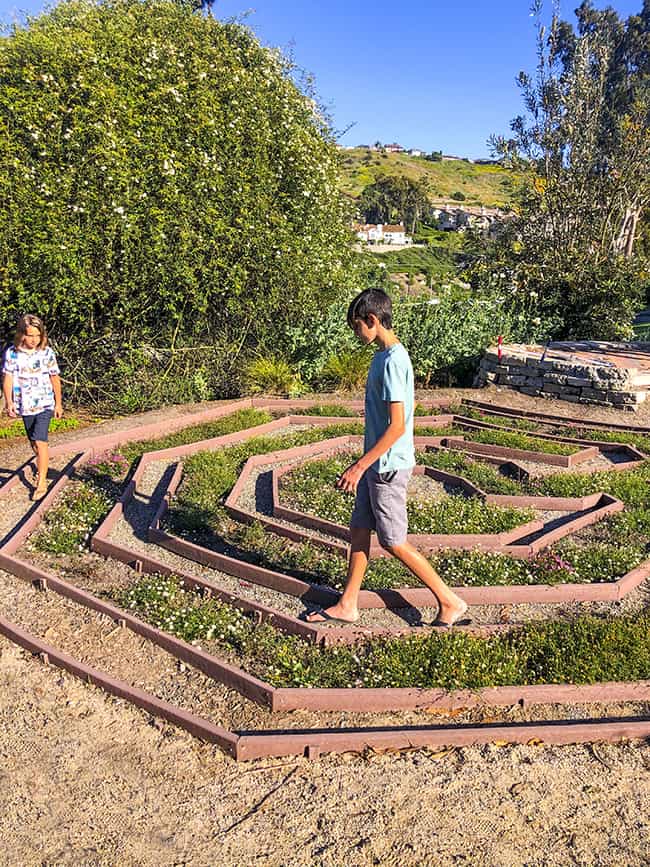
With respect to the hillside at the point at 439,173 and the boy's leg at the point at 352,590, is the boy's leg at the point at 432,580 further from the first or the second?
the hillside at the point at 439,173

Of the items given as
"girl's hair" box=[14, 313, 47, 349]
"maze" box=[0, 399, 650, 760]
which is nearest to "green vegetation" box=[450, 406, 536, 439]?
"maze" box=[0, 399, 650, 760]

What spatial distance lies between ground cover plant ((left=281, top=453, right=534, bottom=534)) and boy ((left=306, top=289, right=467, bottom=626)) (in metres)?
1.50

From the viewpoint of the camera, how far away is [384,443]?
12.9 ft

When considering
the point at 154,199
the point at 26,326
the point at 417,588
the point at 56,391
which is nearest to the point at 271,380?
the point at 154,199

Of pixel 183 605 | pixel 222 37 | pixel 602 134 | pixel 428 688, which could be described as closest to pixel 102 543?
pixel 183 605

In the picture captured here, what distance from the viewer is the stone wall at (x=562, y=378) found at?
10.1m

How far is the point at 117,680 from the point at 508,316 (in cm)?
1041

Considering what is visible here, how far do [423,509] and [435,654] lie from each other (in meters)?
2.20

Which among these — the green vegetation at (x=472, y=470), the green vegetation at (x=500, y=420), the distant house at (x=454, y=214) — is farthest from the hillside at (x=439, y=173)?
the green vegetation at (x=472, y=470)

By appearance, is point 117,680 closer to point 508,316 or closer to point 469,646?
point 469,646

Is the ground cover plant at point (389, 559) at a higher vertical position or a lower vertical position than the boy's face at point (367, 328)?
lower

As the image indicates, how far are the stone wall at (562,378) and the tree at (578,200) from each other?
3207mm

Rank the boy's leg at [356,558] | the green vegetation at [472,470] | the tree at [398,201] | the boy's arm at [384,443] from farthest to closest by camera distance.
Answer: the tree at [398,201] < the green vegetation at [472,470] < the boy's leg at [356,558] < the boy's arm at [384,443]

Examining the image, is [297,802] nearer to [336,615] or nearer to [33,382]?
[336,615]
